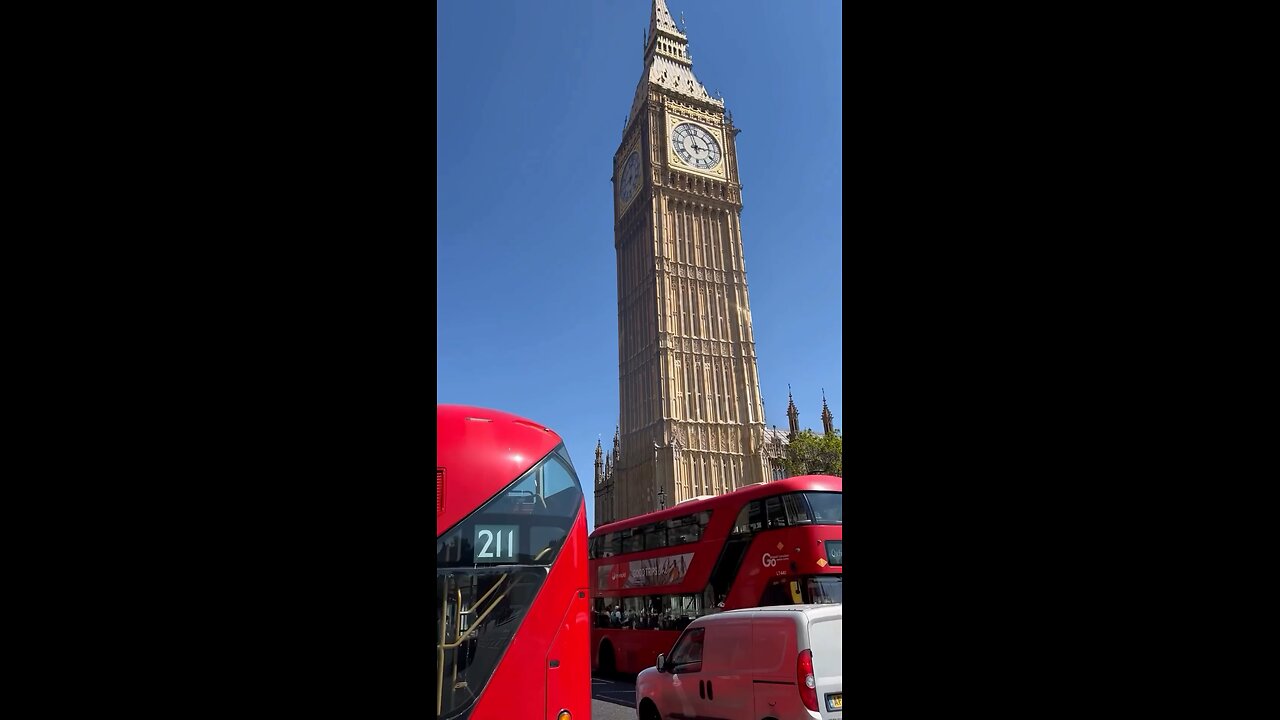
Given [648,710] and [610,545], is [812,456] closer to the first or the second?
[610,545]

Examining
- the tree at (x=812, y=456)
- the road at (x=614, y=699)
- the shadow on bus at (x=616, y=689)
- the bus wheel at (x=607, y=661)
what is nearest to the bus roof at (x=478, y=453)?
the road at (x=614, y=699)

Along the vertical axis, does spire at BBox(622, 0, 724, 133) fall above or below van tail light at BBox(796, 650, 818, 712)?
above

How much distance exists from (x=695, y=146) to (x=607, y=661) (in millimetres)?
41610

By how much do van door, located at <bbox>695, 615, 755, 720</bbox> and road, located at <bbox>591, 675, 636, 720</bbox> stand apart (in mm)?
4100

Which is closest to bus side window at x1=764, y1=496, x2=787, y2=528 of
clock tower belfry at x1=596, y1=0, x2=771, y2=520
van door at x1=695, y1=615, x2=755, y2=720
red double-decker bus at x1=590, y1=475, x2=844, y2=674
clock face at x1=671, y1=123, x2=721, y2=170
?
red double-decker bus at x1=590, y1=475, x2=844, y2=674

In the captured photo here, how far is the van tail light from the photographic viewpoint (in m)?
5.13

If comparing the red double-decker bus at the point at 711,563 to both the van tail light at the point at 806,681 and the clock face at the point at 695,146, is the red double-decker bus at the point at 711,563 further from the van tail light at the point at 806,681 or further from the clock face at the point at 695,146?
the clock face at the point at 695,146

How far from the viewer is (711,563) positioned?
11.9m

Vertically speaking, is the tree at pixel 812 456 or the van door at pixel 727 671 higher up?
the tree at pixel 812 456

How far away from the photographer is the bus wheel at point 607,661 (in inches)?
584

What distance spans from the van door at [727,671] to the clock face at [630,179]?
153ft

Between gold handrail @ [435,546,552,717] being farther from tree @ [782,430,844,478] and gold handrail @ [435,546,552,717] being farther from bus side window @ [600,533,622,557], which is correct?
tree @ [782,430,844,478]
